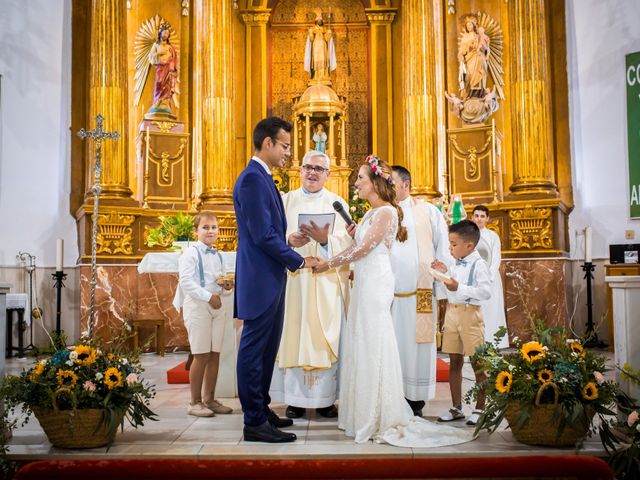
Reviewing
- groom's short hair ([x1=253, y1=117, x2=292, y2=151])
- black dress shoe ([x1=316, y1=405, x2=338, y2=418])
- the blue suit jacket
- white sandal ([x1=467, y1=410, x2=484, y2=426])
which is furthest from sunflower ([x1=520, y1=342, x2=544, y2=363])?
groom's short hair ([x1=253, y1=117, x2=292, y2=151])

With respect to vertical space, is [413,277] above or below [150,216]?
below

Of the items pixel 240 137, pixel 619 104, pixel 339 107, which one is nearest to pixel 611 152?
pixel 619 104

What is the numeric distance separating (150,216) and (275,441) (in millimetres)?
6575

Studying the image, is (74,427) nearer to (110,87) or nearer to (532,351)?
(532,351)

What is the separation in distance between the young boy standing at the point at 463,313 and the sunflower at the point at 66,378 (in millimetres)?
2496

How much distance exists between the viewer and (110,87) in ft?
33.3

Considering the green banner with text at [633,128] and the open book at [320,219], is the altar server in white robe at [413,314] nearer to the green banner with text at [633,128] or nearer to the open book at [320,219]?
the open book at [320,219]

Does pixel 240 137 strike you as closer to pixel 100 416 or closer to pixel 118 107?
pixel 118 107

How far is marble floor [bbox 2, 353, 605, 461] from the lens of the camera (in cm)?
397

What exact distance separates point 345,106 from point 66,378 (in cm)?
856

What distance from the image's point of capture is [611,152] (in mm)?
10195

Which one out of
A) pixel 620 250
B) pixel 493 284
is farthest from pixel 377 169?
pixel 620 250

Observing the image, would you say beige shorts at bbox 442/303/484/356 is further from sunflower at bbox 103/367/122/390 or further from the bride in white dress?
sunflower at bbox 103/367/122/390

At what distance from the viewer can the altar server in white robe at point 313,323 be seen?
5.09 meters
